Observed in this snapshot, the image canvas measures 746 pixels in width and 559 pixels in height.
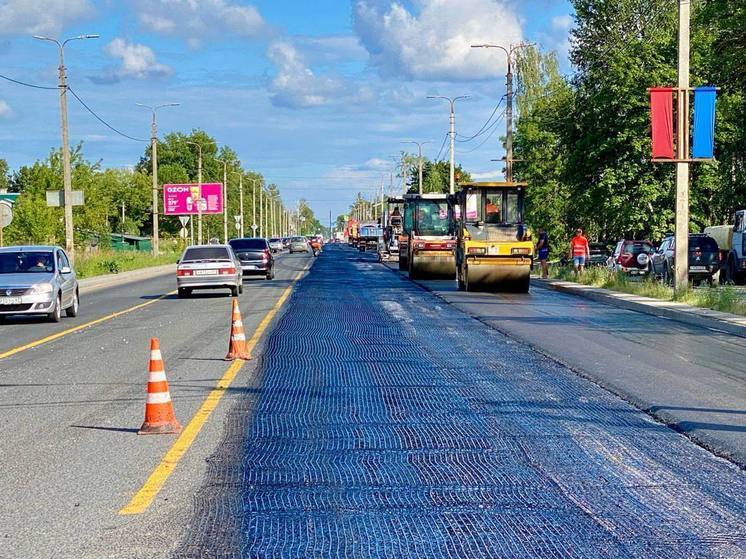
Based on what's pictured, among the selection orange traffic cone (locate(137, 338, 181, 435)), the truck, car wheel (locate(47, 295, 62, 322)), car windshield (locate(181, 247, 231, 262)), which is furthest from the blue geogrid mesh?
the truck

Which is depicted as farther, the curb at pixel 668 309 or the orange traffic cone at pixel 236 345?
the curb at pixel 668 309

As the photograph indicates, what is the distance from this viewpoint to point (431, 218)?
4047cm

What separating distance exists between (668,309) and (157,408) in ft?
55.1

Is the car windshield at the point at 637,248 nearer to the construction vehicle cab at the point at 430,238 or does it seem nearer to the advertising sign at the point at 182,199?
the construction vehicle cab at the point at 430,238

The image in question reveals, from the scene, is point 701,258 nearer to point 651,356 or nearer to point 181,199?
point 651,356

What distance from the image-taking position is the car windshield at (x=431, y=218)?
40250 millimetres

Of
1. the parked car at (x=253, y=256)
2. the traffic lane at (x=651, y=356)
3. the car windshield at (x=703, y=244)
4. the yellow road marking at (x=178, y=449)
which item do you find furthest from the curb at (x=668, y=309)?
the parked car at (x=253, y=256)

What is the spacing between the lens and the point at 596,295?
1169 inches

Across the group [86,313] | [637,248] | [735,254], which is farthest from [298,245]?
[86,313]

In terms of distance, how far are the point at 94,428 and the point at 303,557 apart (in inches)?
177

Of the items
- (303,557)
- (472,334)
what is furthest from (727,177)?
(303,557)

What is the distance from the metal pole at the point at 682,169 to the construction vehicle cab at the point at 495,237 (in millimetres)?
4548

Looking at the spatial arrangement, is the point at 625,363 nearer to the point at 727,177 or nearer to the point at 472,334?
the point at 472,334

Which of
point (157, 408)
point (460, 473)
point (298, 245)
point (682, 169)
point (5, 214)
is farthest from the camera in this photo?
point (298, 245)
